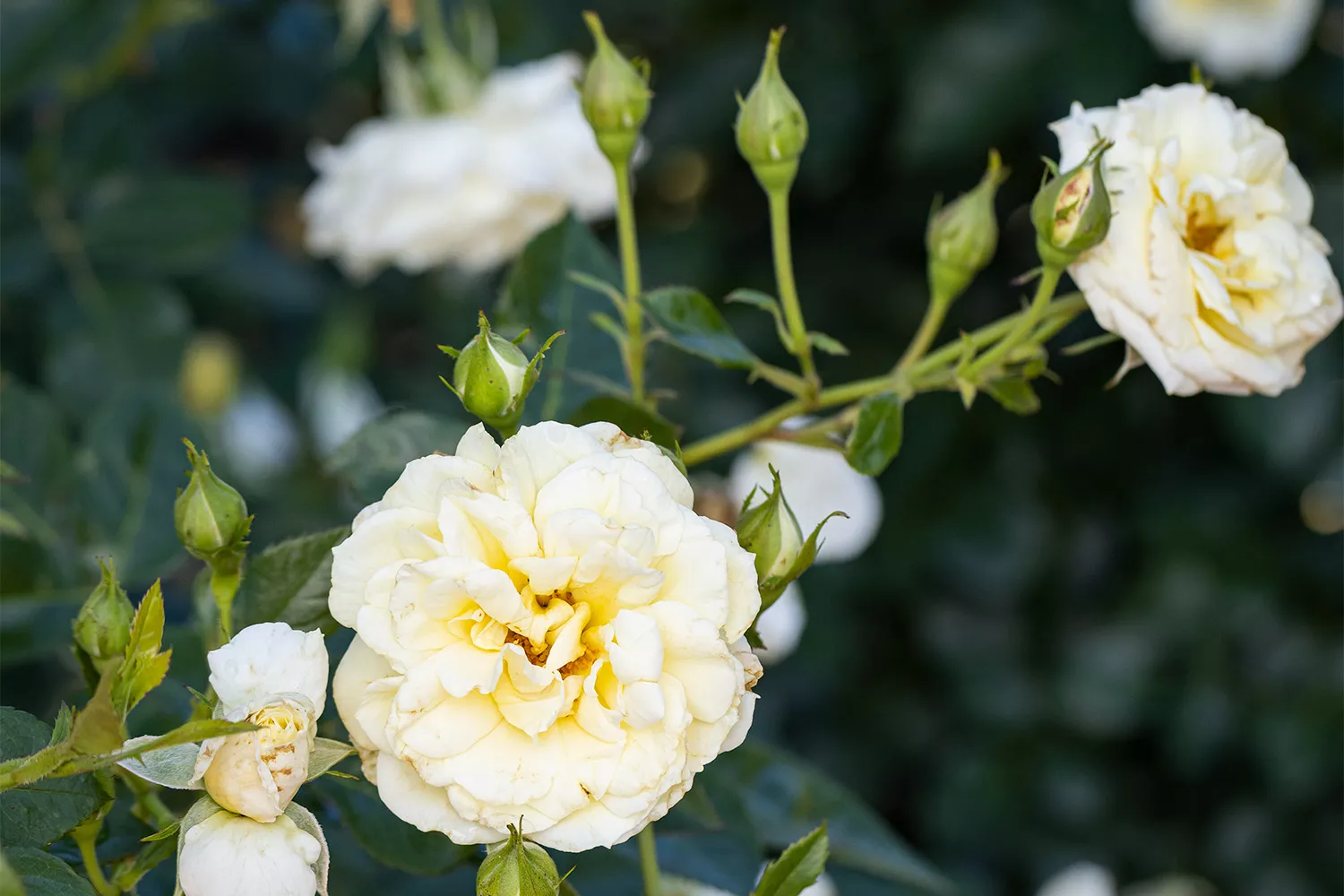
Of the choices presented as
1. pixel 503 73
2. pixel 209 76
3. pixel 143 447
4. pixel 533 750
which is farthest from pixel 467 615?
pixel 209 76

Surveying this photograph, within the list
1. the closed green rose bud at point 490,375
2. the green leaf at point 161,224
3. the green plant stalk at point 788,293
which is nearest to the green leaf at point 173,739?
the closed green rose bud at point 490,375

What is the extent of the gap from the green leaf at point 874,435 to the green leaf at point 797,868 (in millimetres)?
118

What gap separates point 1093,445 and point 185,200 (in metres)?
0.78

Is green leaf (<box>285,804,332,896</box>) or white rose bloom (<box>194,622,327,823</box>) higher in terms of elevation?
white rose bloom (<box>194,622,327,823</box>)

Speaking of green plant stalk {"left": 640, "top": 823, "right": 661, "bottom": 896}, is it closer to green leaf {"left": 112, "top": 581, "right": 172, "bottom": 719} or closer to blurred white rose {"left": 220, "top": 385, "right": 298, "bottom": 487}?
green leaf {"left": 112, "top": 581, "right": 172, "bottom": 719}

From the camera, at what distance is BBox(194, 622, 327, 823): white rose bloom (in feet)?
1.06

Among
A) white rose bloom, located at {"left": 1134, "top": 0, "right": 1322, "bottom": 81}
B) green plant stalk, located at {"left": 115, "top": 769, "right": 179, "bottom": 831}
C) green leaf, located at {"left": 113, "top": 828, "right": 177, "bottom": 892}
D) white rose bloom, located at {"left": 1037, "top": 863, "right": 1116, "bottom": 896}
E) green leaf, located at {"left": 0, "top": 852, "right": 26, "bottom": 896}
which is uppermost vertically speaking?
green leaf, located at {"left": 0, "top": 852, "right": 26, "bottom": 896}

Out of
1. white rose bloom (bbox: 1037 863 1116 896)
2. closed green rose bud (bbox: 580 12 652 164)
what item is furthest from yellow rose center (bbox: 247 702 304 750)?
white rose bloom (bbox: 1037 863 1116 896)

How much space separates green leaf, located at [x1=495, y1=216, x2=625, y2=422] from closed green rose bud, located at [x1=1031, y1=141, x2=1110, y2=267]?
19 centimetres

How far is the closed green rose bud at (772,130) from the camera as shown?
0.46 meters

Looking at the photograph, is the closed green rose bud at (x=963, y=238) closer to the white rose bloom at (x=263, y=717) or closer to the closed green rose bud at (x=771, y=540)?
the closed green rose bud at (x=771, y=540)

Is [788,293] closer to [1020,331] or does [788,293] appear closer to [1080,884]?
[1020,331]

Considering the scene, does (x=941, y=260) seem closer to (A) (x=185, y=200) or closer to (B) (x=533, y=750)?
(B) (x=533, y=750)

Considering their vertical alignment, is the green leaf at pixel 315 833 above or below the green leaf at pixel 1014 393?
below
